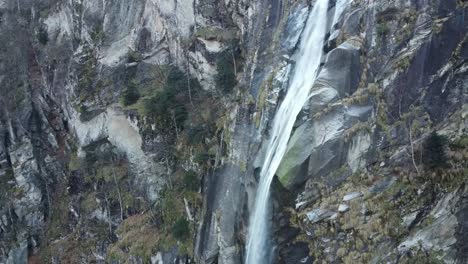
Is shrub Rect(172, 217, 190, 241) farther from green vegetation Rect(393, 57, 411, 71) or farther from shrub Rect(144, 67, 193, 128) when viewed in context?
green vegetation Rect(393, 57, 411, 71)

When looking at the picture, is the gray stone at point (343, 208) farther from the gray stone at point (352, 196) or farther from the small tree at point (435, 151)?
the small tree at point (435, 151)

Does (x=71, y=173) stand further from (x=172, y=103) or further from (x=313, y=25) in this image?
(x=313, y=25)

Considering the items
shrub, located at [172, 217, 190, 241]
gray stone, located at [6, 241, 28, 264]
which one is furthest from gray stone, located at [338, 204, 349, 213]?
gray stone, located at [6, 241, 28, 264]

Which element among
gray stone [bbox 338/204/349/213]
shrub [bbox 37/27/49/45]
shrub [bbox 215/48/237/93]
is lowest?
gray stone [bbox 338/204/349/213]

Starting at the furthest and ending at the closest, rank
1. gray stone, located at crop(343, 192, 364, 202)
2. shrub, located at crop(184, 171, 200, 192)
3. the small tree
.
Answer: shrub, located at crop(184, 171, 200, 192) < gray stone, located at crop(343, 192, 364, 202) < the small tree

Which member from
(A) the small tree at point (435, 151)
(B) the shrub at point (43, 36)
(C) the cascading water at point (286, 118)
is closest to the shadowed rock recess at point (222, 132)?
(A) the small tree at point (435, 151)

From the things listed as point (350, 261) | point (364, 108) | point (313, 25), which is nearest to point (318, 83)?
point (364, 108)

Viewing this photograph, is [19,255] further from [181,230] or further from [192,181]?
[192,181]
